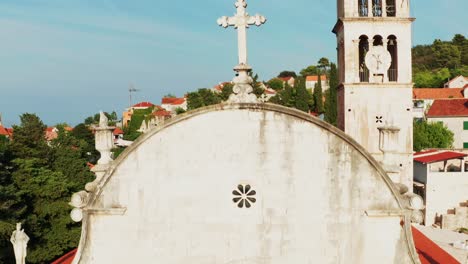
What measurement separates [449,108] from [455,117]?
7.79ft

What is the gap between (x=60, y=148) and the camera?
45.7m

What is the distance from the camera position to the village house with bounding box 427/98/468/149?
5822cm

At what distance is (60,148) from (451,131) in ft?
161

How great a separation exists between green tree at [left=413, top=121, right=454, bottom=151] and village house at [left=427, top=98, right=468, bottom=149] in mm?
2361

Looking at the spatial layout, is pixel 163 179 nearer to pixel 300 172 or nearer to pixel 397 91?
pixel 300 172

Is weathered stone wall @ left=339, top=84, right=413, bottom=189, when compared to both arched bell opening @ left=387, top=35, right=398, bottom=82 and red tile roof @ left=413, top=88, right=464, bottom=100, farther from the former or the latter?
red tile roof @ left=413, top=88, right=464, bottom=100

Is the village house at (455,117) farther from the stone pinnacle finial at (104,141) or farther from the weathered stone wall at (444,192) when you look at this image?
the stone pinnacle finial at (104,141)

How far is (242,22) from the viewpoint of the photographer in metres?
10.8

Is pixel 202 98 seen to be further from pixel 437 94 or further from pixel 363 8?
pixel 363 8

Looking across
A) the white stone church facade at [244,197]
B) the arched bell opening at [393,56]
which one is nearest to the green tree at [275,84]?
the arched bell opening at [393,56]

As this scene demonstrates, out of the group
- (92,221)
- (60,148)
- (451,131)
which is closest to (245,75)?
(92,221)

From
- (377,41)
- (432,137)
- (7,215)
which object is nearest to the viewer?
(377,41)

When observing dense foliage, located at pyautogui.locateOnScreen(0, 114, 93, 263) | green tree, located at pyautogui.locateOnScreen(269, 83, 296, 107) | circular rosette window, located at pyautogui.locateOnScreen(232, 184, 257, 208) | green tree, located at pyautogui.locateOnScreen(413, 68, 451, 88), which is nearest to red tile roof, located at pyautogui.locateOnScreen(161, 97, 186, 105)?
green tree, located at pyautogui.locateOnScreen(269, 83, 296, 107)

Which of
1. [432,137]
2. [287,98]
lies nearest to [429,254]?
[432,137]
